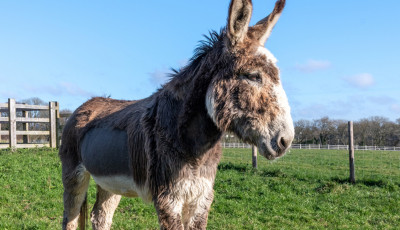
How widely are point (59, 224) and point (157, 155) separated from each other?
4390 mm

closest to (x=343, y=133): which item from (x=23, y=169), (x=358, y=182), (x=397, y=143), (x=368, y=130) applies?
(x=368, y=130)

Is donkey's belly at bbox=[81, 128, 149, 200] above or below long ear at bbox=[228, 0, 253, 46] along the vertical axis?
below

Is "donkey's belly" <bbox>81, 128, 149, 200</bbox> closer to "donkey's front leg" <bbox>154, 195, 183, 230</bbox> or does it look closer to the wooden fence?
"donkey's front leg" <bbox>154, 195, 183, 230</bbox>

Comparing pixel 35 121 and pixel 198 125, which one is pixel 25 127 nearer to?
pixel 35 121

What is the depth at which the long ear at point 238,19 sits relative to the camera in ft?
7.74

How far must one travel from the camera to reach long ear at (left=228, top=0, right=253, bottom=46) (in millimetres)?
2359

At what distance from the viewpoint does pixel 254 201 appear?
8273 millimetres

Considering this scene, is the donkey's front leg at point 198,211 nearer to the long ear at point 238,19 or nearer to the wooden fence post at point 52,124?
the long ear at point 238,19

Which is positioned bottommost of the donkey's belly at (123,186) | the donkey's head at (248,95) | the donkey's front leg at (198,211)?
the donkey's front leg at (198,211)

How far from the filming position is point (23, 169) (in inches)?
401

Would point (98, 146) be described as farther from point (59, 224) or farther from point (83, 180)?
point (59, 224)

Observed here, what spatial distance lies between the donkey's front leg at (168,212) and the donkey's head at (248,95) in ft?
2.50

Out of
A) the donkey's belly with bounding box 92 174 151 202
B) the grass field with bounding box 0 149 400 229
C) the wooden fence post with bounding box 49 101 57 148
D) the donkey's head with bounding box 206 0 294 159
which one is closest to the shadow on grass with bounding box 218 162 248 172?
the grass field with bounding box 0 149 400 229

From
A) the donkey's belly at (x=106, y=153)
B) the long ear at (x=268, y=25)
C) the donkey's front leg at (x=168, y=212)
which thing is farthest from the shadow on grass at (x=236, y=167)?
the long ear at (x=268, y=25)
